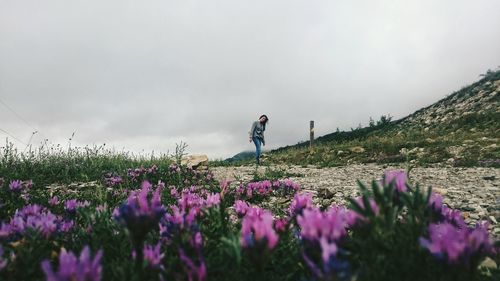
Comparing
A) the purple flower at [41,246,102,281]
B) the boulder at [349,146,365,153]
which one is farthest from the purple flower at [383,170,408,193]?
the boulder at [349,146,365,153]

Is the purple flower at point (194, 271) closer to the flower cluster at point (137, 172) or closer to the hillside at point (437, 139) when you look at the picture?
the flower cluster at point (137, 172)

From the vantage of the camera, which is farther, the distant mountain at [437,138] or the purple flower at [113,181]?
the distant mountain at [437,138]

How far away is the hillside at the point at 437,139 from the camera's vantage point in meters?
14.6

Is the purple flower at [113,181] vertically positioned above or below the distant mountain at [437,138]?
below

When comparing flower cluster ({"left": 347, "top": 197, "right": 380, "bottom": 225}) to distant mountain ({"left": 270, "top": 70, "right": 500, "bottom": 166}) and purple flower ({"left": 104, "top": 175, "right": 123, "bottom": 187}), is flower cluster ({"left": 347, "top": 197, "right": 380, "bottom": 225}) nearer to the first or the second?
purple flower ({"left": 104, "top": 175, "right": 123, "bottom": 187})

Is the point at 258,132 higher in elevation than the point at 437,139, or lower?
higher

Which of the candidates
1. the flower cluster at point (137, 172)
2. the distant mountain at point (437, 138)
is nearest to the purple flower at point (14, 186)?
the flower cluster at point (137, 172)

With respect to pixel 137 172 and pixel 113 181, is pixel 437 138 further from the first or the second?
pixel 113 181

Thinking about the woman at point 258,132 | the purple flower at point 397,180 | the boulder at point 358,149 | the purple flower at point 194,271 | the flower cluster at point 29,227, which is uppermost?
the woman at point 258,132

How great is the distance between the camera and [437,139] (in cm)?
1925

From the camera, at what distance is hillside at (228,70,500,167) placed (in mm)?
14578

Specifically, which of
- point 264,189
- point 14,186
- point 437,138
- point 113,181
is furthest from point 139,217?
point 437,138

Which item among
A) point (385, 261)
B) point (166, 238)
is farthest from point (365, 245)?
point (166, 238)

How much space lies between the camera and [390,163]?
14.9 meters
